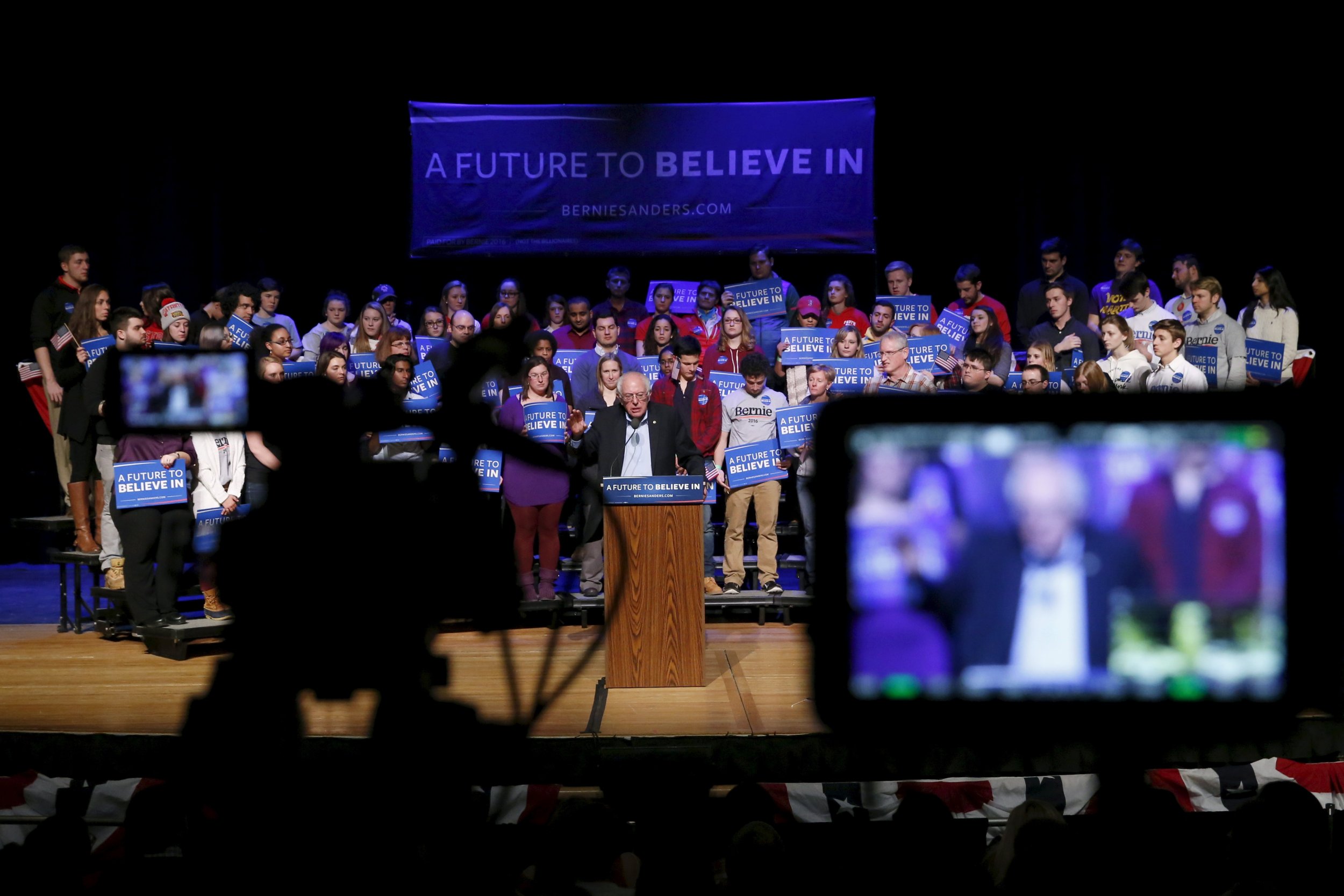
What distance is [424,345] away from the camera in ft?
26.4

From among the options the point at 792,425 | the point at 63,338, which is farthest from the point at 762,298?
the point at 63,338

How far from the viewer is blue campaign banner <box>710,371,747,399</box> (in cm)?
788

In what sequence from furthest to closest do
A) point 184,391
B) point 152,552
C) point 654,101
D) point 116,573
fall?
point 654,101
point 116,573
point 152,552
point 184,391

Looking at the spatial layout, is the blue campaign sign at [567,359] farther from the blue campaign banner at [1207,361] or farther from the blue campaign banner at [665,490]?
the blue campaign banner at [1207,361]

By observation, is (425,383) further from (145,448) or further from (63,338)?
(63,338)

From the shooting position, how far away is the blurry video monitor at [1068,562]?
726 millimetres

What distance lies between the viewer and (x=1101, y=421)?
0.72 meters

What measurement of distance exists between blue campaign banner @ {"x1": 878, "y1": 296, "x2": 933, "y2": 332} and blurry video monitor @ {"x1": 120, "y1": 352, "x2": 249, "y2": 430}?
768 centimetres

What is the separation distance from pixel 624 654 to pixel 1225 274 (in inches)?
287

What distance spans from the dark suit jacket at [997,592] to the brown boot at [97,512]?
307 inches

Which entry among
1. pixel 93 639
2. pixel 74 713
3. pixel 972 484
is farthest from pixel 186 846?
pixel 93 639

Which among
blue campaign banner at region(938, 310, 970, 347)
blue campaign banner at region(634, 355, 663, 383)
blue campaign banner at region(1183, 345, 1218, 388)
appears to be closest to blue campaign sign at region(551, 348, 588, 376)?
blue campaign banner at region(634, 355, 663, 383)

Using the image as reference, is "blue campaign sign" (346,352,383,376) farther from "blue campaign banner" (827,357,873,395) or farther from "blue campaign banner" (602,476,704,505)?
"blue campaign banner" (827,357,873,395)

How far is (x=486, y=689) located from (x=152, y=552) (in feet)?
7.53
